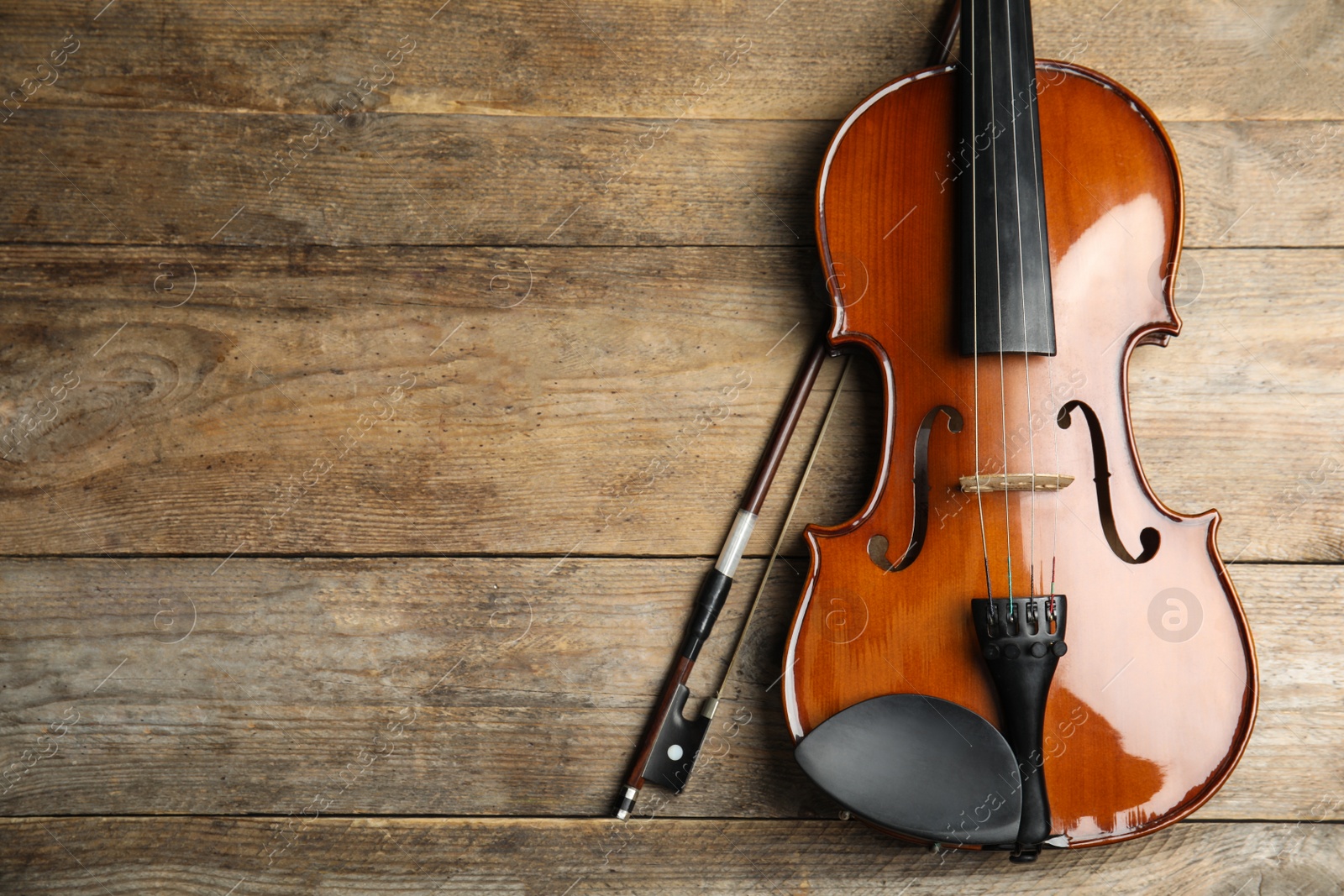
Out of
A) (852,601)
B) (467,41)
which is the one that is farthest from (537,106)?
(852,601)

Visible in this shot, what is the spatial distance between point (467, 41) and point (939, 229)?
660 millimetres

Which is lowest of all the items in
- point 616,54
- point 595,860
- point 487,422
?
point 595,860

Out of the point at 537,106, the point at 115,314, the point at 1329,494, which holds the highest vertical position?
the point at 537,106

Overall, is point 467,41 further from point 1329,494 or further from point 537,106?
point 1329,494

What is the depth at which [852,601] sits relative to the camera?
84cm

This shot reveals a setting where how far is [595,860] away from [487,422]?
0.55 meters

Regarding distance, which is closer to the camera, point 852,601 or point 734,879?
point 852,601

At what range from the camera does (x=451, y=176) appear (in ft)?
3.43

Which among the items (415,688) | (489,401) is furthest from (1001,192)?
(415,688)

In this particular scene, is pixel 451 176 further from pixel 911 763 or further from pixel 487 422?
pixel 911 763

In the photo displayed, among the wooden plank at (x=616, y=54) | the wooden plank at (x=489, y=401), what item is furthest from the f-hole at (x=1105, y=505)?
the wooden plank at (x=616, y=54)

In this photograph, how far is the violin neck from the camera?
0.85 m

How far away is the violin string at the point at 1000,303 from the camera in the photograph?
834 millimetres

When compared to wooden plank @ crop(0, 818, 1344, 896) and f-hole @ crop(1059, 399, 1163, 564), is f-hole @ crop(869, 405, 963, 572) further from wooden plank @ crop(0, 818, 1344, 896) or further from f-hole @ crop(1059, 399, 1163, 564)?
wooden plank @ crop(0, 818, 1344, 896)
